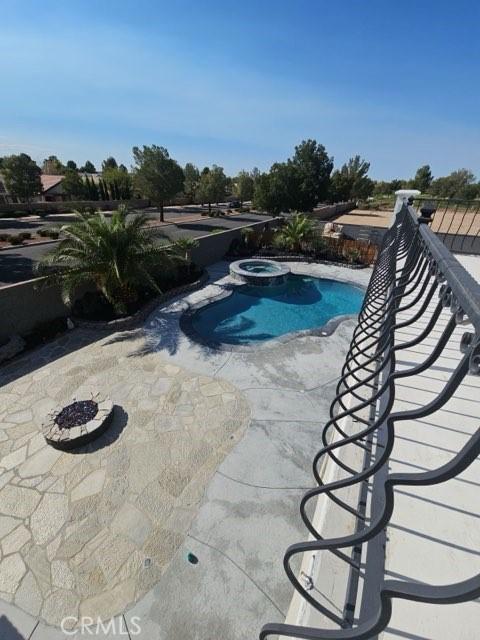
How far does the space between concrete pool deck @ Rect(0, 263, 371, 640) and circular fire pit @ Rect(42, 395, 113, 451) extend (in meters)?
0.27

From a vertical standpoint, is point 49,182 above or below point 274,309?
above

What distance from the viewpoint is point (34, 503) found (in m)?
4.72

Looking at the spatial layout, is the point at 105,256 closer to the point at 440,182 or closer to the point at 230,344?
the point at 230,344

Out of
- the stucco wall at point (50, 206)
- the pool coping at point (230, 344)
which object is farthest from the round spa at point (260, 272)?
the stucco wall at point (50, 206)

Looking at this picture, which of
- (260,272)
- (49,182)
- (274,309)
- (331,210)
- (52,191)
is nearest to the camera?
(274,309)

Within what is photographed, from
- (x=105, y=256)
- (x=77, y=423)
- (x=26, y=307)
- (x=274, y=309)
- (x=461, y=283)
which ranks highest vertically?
(x=461, y=283)

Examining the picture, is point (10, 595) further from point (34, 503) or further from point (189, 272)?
point (189, 272)

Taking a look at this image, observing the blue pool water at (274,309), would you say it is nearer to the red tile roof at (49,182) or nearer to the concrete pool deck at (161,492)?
the concrete pool deck at (161,492)

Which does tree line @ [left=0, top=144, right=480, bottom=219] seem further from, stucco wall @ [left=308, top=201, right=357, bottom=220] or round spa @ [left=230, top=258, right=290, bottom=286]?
round spa @ [left=230, top=258, right=290, bottom=286]

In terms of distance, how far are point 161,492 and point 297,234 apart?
58.6ft

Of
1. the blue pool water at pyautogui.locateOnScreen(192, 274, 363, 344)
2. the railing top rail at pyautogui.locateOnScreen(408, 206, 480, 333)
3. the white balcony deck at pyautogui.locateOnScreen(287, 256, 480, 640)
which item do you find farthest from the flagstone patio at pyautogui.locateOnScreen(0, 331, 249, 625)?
the railing top rail at pyautogui.locateOnScreen(408, 206, 480, 333)

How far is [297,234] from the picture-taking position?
19.4 meters

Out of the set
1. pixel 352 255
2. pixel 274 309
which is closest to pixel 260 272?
pixel 274 309

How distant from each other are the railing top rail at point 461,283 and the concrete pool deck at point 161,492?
4.37 m
